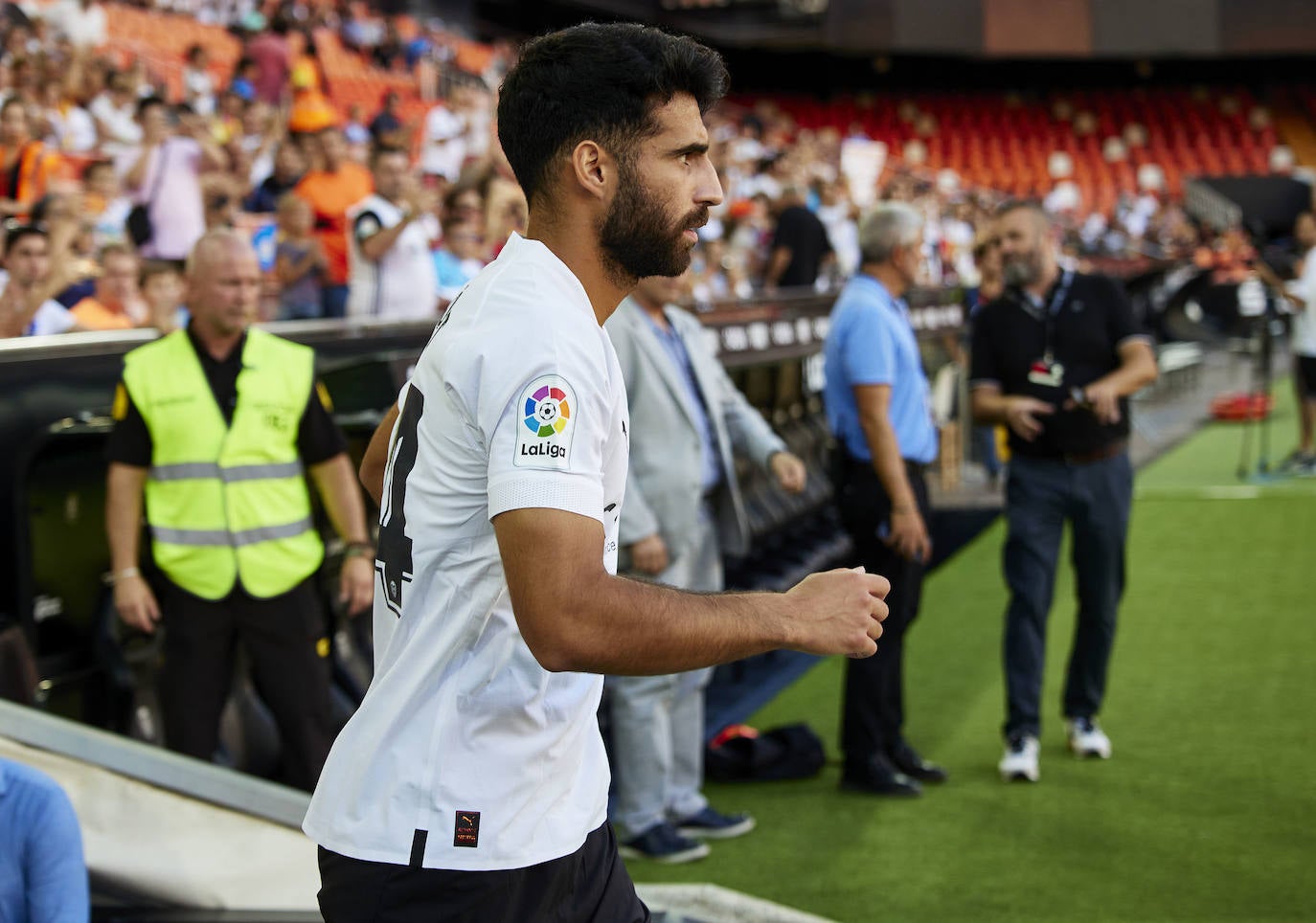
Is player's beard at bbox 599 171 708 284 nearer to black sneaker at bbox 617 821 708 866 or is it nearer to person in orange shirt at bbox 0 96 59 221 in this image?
black sneaker at bbox 617 821 708 866

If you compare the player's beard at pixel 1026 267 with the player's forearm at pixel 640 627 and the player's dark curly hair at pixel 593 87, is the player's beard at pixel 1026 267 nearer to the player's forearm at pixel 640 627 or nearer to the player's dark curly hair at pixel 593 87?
the player's dark curly hair at pixel 593 87

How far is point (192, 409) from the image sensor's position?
418 cm

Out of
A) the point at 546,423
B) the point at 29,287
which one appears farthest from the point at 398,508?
the point at 29,287

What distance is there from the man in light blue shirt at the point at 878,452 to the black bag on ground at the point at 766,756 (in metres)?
0.22

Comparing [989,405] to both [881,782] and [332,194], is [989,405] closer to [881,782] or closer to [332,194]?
[881,782]

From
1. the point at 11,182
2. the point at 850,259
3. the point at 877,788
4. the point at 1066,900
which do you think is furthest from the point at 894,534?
the point at 850,259

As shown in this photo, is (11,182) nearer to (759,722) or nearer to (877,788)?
(759,722)

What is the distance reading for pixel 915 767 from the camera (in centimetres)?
518

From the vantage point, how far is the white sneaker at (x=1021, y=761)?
16.5 ft

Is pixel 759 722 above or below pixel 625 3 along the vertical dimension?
below

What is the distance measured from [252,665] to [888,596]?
2.09m

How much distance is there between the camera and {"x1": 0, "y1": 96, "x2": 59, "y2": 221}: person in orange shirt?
8031 mm

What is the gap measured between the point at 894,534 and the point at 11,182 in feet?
19.1

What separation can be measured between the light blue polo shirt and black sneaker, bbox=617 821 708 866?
1410 mm
